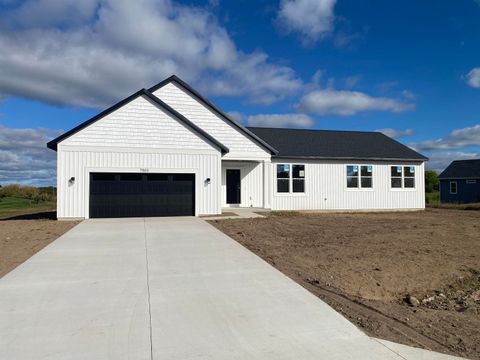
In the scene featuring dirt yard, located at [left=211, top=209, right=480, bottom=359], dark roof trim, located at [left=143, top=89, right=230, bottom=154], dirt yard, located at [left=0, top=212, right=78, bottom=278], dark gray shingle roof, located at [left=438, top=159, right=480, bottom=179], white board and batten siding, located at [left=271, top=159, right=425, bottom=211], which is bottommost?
dirt yard, located at [left=211, top=209, right=480, bottom=359]

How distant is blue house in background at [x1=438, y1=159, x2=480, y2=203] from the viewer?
129ft

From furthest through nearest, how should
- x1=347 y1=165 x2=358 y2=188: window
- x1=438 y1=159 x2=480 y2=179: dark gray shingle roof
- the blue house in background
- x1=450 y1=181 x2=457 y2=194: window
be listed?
1. x1=450 y1=181 x2=457 y2=194: window
2. x1=438 y1=159 x2=480 y2=179: dark gray shingle roof
3. the blue house in background
4. x1=347 y1=165 x2=358 y2=188: window

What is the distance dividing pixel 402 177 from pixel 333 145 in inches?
185

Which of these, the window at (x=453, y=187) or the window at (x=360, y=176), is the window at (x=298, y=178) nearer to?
the window at (x=360, y=176)

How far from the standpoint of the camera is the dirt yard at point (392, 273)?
5.20 m

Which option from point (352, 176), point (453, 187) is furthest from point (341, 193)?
point (453, 187)

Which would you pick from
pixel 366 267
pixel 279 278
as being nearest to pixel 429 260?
pixel 366 267

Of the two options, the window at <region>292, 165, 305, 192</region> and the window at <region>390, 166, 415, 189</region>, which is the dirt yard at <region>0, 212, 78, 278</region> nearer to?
the window at <region>292, 165, 305, 192</region>

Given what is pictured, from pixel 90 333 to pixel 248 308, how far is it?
2106 mm

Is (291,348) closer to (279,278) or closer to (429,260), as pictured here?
(279,278)

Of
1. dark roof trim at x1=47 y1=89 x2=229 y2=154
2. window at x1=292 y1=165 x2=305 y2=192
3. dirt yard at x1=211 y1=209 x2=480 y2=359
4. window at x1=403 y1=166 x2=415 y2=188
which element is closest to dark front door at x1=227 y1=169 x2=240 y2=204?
window at x1=292 y1=165 x2=305 y2=192

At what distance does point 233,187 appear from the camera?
22531mm

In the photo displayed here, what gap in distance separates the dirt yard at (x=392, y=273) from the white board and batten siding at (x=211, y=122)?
6.75 metres

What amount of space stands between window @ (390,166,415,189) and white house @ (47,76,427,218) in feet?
0.20
